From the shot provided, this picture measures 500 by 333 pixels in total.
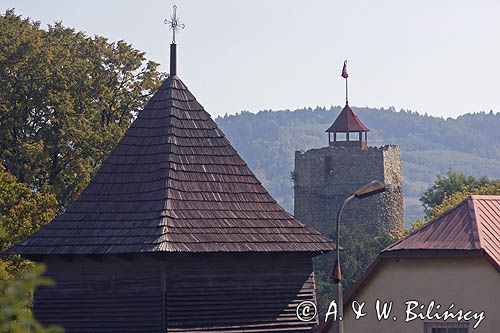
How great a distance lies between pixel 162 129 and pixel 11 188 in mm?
9963

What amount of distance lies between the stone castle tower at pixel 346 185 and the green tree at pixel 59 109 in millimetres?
44402

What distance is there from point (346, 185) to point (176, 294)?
205ft

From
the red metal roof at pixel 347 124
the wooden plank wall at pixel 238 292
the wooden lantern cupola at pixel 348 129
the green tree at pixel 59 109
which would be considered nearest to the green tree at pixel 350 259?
the wooden lantern cupola at pixel 348 129

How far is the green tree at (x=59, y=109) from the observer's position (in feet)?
117

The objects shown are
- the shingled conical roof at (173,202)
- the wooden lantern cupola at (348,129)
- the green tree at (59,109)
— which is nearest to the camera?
the shingled conical roof at (173,202)

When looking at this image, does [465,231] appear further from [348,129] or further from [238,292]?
[348,129]

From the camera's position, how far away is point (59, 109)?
35969 mm

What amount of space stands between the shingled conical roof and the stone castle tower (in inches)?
2327

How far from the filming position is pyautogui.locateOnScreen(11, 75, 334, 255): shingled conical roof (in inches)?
834

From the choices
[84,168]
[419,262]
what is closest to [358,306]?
[419,262]

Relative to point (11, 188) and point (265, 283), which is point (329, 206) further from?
point (265, 283)

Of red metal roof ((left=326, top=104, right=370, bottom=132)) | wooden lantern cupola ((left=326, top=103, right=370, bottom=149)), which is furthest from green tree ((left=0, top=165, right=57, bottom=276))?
red metal roof ((left=326, top=104, right=370, bottom=132))

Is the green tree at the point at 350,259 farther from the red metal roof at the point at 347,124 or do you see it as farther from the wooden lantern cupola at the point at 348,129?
the red metal roof at the point at 347,124

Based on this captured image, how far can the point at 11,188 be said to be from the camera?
3212 cm
